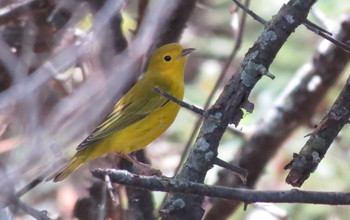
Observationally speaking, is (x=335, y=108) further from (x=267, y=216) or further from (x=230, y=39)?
(x=230, y=39)

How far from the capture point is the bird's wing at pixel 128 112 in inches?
167

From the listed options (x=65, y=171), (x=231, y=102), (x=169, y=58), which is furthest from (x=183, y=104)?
(x=169, y=58)

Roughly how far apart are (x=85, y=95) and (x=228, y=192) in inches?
64.1

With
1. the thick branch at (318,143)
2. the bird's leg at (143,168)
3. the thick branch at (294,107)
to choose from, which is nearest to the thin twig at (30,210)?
the thick branch at (318,143)

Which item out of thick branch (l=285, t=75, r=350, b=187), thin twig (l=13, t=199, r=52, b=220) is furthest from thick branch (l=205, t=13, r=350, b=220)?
thin twig (l=13, t=199, r=52, b=220)

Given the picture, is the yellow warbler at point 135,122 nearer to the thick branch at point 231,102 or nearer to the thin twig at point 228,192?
the thick branch at point 231,102

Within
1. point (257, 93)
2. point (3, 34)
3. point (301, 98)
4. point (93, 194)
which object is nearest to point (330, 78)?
point (301, 98)

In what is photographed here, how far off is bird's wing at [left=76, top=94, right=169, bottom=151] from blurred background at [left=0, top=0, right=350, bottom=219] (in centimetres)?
10

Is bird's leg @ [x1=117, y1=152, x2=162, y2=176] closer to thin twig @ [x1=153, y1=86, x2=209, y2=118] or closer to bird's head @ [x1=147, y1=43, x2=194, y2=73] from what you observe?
bird's head @ [x1=147, y1=43, x2=194, y2=73]

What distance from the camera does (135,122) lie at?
437 cm

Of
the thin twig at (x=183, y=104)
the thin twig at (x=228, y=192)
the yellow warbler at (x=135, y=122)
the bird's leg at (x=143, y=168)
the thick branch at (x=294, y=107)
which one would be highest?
the thick branch at (x=294, y=107)

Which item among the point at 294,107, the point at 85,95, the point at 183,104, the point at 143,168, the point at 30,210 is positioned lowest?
the point at 30,210

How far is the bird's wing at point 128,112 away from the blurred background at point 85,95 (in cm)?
10

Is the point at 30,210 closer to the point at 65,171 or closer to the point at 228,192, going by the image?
the point at 228,192
